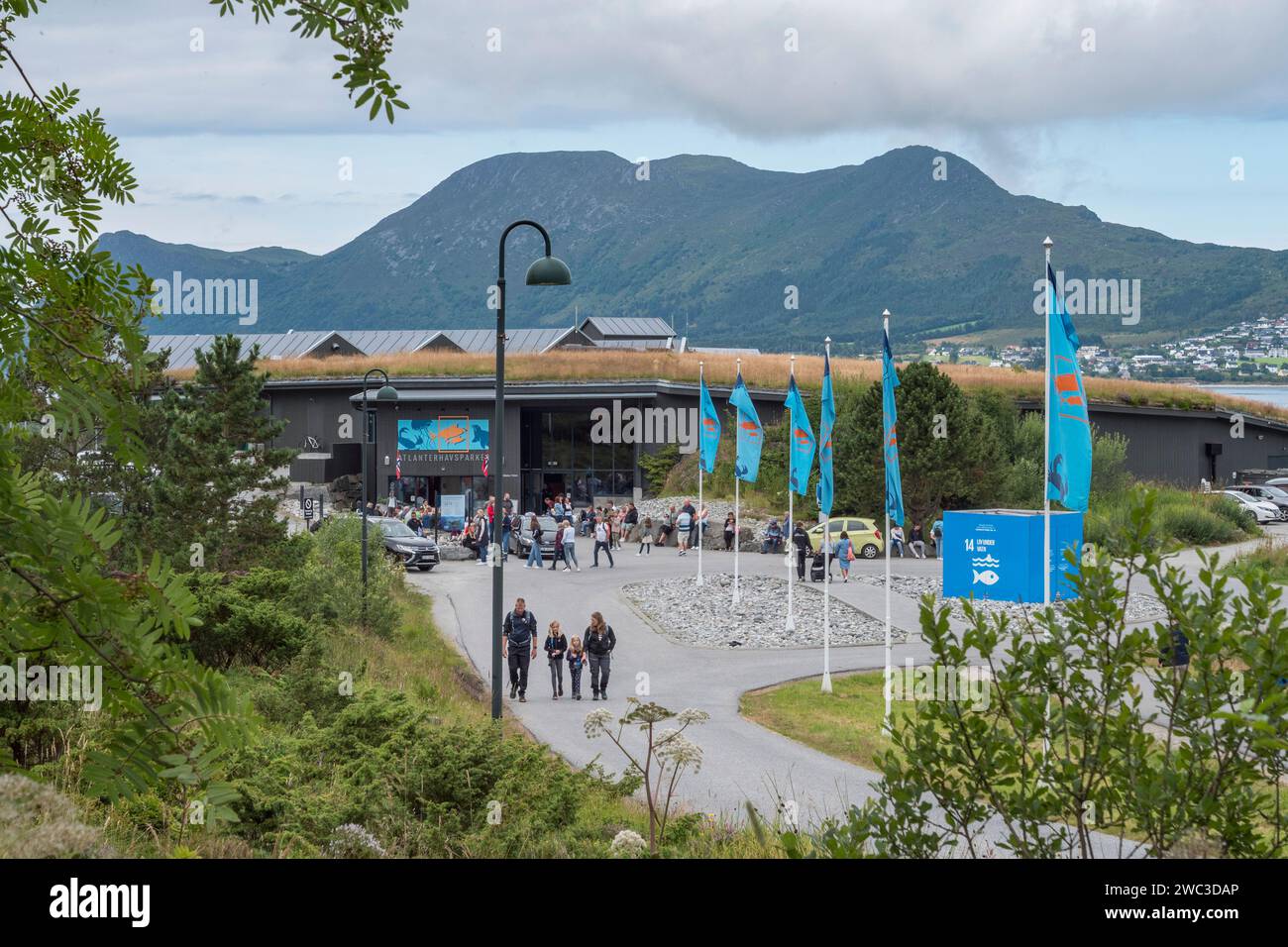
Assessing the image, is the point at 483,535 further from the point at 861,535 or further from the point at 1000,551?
the point at 1000,551

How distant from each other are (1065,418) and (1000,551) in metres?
13.4

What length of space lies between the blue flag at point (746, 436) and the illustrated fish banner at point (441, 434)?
26.9m

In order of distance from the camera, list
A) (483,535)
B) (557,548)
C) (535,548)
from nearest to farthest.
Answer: (535,548), (557,548), (483,535)

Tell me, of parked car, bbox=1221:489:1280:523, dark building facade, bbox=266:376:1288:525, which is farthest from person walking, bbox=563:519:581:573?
parked car, bbox=1221:489:1280:523

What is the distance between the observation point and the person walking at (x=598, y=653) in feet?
75.3

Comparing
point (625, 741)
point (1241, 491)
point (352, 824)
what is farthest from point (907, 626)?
point (1241, 491)

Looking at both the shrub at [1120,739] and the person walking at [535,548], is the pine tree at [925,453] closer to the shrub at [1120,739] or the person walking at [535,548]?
the person walking at [535,548]

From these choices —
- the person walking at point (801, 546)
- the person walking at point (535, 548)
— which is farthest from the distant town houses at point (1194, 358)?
the person walking at point (535, 548)

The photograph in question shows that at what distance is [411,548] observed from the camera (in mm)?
41500

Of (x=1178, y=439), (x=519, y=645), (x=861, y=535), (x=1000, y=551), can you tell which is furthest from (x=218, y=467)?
(x=1178, y=439)

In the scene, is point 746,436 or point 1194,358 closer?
point 746,436

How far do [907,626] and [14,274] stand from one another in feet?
94.5

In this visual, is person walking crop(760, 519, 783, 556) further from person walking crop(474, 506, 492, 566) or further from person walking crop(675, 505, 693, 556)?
person walking crop(474, 506, 492, 566)

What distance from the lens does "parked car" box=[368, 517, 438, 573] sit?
136ft
